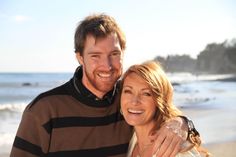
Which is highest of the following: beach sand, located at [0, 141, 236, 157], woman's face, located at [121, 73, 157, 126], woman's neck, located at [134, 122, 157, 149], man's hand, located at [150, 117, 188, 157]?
woman's face, located at [121, 73, 157, 126]

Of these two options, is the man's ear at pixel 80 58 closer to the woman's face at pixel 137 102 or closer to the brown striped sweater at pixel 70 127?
the brown striped sweater at pixel 70 127

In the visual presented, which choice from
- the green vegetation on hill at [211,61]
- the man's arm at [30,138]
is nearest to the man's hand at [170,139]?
the man's arm at [30,138]

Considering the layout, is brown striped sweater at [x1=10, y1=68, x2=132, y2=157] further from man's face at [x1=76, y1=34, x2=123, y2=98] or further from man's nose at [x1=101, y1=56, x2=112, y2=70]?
man's nose at [x1=101, y1=56, x2=112, y2=70]

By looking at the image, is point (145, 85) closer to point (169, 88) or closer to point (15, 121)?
point (169, 88)

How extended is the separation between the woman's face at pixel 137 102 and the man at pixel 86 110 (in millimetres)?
201

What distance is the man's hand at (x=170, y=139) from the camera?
2.71 metres

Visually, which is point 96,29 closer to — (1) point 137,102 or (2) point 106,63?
(2) point 106,63

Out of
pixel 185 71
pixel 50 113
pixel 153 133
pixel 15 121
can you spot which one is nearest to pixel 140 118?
pixel 153 133

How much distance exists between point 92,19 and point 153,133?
108 cm

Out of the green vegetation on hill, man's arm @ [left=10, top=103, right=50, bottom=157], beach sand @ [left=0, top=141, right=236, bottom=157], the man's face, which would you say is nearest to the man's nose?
the man's face

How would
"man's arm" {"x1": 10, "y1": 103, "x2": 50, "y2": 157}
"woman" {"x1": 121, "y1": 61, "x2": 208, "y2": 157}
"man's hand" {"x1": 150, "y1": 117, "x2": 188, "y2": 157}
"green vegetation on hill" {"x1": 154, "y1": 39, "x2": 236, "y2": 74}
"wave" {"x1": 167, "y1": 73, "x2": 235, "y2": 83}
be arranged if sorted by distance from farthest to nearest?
"green vegetation on hill" {"x1": 154, "y1": 39, "x2": 236, "y2": 74}, "wave" {"x1": 167, "y1": 73, "x2": 235, "y2": 83}, "woman" {"x1": 121, "y1": 61, "x2": 208, "y2": 157}, "man's arm" {"x1": 10, "y1": 103, "x2": 50, "y2": 157}, "man's hand" {"x1": 150, "y1": 117, "x2": 188, "y2": 157}

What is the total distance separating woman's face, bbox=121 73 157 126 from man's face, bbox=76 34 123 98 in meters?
0.18

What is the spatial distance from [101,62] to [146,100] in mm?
495

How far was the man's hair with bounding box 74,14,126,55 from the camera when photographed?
3.24 m
